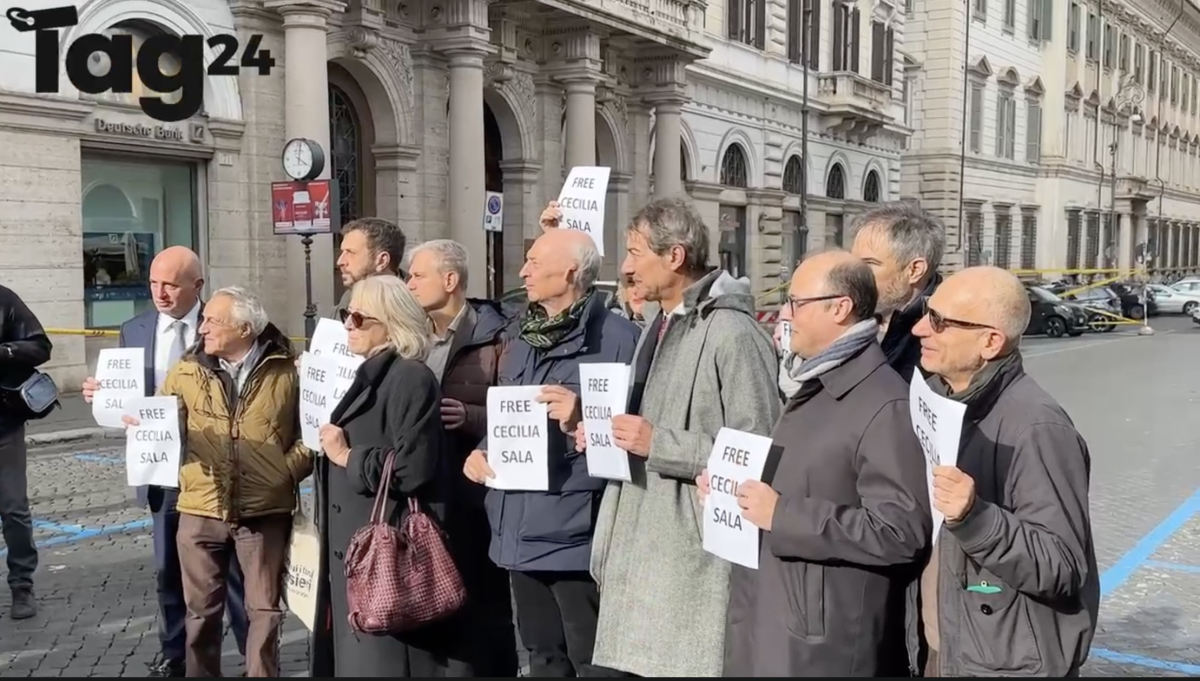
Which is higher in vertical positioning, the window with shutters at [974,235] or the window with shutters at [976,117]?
the window with shutters at [976,117]

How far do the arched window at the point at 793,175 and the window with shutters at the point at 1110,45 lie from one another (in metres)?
35.9

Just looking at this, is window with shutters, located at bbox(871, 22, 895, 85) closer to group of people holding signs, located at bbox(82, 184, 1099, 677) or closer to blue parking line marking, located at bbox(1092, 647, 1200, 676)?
blue parking line marking, located at bbox(1092, 647, 1200, 676)

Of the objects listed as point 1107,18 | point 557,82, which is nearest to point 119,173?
point 557,82

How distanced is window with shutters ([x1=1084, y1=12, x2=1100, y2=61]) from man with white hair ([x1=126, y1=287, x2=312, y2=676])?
2459 inches

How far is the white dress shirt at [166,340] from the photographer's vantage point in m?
→ 5.13

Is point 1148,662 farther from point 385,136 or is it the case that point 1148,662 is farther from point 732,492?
point 385,136

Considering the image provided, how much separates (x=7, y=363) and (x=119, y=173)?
36.6 ft

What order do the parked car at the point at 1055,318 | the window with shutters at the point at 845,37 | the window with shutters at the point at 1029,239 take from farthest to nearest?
the window with shutters at the point at 1029,239, the window with shutters at the point at 845,37, the parked car at the point at 1055,318

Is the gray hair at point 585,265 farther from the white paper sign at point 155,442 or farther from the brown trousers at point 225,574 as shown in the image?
the white paper sign at point 155,442

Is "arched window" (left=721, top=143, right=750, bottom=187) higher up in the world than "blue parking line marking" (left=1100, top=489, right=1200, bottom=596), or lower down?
higher up

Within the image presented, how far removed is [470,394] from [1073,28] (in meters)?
60.7

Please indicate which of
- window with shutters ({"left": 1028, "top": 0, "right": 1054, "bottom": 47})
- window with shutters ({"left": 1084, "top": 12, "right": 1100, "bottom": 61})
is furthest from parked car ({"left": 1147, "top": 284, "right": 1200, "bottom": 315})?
window with shutters ({"left": 1084, "top": 12, "right": 1100, "bottom": 61})

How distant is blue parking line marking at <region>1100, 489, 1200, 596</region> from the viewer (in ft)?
23.1

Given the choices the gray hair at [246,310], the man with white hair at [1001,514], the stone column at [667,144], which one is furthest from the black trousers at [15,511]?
the stone column at [667,144]
